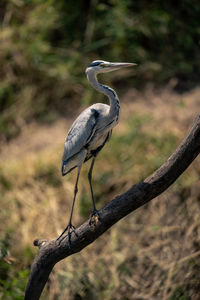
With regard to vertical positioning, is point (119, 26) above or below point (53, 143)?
above

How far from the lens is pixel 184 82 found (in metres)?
4.94

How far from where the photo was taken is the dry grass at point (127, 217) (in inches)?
139

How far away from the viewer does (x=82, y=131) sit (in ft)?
7.69

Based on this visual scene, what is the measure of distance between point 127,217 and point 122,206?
1.92 m

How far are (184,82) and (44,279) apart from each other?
Result: 125 inches

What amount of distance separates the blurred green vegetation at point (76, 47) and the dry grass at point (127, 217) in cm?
38

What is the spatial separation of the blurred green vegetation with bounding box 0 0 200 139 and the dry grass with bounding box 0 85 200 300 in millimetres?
376

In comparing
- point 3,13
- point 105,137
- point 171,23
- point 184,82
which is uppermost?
point 105,137

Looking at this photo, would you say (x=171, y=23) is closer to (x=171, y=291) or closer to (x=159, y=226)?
(x=159, y=226)

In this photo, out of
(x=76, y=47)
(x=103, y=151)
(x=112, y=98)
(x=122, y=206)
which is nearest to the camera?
(x=122, y=206)

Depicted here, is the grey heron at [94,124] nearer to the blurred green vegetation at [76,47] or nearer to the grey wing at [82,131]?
the grey wing at [82,131]

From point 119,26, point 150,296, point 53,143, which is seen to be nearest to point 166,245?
point 150,296

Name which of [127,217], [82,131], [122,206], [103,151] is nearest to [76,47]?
[103,151]

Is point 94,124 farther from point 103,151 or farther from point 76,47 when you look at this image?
point 76,47
